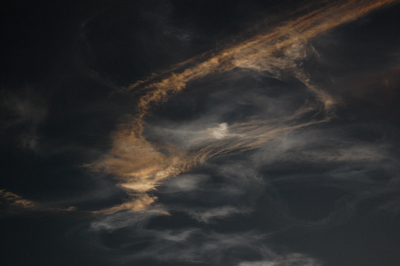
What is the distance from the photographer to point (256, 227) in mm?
10008

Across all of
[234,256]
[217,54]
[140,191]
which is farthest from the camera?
[234,256]

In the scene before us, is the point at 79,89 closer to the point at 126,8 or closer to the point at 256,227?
the point at 126,8

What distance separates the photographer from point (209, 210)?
9.96m

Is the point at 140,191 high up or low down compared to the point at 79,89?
down

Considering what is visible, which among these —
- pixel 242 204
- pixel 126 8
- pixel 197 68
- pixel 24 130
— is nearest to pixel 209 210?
pixel 242 204

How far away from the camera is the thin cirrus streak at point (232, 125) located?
537 centimetres

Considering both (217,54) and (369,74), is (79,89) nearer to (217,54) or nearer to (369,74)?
(217,54)

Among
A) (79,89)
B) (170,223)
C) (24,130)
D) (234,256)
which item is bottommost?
(234,256)

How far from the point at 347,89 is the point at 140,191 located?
27.1 ft

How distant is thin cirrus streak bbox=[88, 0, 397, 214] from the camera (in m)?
5.37

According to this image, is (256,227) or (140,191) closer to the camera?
(140,191)

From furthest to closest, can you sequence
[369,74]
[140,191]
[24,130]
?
[140,191], [24,130], [369,74]

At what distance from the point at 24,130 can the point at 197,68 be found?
5885 mm

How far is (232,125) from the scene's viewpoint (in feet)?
24.2
